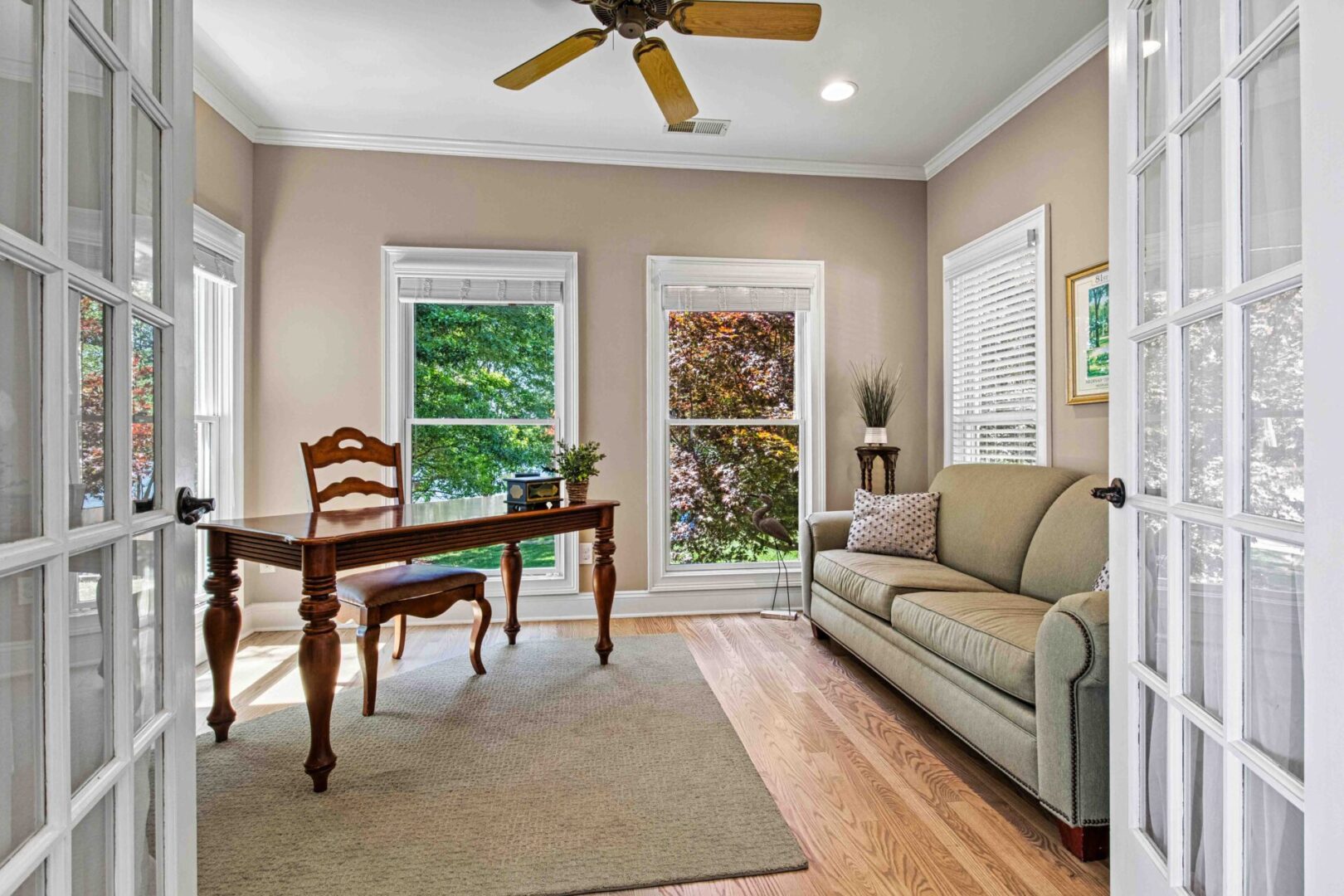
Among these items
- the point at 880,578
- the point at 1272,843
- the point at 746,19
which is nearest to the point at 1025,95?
the point at 746,19

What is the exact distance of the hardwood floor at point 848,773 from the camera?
5.83ft

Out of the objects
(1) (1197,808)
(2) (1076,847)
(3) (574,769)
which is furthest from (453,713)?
(1) (1197,808)

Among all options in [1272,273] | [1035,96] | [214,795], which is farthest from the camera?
[1035,96]

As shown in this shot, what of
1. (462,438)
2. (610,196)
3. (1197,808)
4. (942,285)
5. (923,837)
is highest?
(610,196)

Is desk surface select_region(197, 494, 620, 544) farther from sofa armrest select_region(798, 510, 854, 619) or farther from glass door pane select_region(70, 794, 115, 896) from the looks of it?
glass door pane select_region(70, 794, 115, 896)

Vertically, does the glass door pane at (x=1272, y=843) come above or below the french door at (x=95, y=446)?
below

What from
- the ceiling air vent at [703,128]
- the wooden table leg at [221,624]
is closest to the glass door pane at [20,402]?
the wooden table leg at [221,624]

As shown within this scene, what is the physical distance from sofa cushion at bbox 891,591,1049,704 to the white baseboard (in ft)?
5.65

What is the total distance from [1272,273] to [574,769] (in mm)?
2162

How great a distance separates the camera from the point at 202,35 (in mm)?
3039

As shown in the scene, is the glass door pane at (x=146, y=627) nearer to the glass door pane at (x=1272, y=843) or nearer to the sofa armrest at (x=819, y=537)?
the glass door pane at (x=1272, y=843)

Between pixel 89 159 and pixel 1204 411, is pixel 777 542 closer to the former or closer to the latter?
pixel 1204 411

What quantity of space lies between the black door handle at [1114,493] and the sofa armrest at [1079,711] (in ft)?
1.65

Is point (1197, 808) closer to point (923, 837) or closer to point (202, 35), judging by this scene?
point (923, 837)
